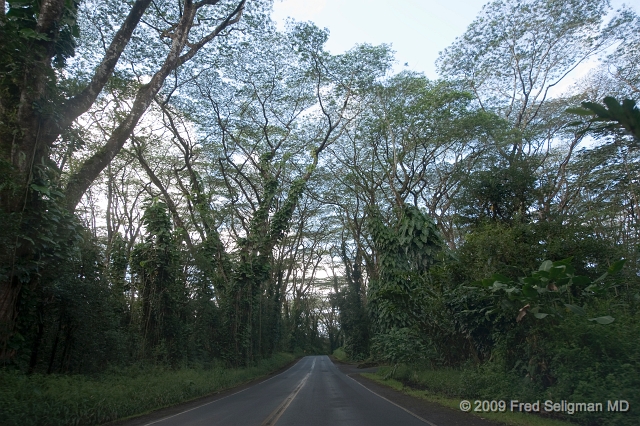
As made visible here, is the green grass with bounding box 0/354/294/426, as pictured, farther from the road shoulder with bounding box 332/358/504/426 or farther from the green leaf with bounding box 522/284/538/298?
the green leaf with bounding box 522/284/538/298

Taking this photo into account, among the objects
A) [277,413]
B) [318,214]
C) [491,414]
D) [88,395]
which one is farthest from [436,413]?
[318,214]

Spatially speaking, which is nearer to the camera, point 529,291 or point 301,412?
point 529,291

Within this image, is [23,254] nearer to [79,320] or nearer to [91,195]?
[79,320]

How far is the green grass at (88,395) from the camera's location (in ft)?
24.8

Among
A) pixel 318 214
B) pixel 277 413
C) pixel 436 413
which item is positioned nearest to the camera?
pixel 436 413

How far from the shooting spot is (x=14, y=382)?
8055 millimetres

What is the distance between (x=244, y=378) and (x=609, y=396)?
59.8ft

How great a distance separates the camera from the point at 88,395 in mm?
9180

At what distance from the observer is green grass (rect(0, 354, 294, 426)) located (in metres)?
7.57

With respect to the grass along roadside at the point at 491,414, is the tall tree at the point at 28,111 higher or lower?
higher

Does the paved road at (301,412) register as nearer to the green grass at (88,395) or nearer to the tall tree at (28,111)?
the green grass at (88,395)

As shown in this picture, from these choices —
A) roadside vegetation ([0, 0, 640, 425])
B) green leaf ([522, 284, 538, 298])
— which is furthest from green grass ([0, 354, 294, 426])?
green leaf ([522, 284, 538, 298])

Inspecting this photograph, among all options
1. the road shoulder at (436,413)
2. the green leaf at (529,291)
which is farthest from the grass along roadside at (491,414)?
the green leaf at (529,291)

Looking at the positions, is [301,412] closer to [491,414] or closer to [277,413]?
[277,413]
